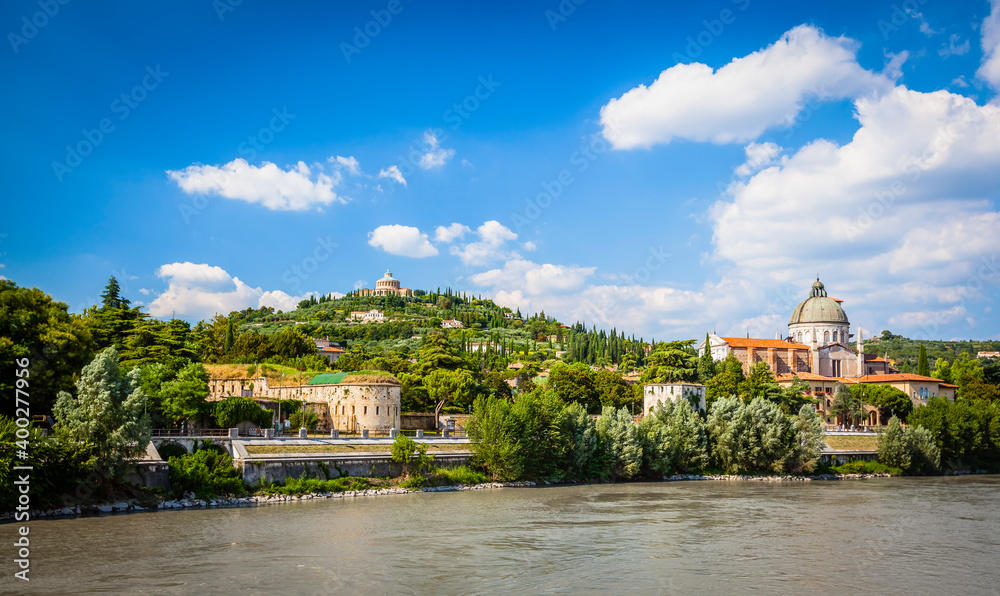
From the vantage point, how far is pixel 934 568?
17469 mm

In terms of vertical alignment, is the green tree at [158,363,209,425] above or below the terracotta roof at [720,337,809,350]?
below

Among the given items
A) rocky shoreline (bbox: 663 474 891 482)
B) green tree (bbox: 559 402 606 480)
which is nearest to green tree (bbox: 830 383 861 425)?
rocky shoreline (bbox: 663 474 891 482)

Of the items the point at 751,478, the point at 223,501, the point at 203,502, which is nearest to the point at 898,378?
the point at 751,478

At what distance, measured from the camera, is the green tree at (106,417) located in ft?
72.5

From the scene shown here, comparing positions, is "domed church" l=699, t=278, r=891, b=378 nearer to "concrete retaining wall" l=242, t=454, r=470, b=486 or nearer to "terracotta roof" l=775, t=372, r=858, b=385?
"terracotta roof" l=775, t=372, r=858, b=385

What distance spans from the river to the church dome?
58.3 metres

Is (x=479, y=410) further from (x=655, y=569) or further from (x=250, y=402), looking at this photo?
(x=655, y=569)

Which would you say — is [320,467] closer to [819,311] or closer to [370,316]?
[819,311]

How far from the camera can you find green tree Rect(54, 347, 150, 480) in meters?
22.1

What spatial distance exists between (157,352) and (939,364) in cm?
7786

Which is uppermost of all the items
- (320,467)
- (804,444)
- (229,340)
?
(229,340)

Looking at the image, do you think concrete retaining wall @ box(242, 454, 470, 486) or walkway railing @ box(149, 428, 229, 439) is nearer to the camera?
concrete retaining wall @ box(242, 454, 470, 486)

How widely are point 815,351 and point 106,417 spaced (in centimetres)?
7380

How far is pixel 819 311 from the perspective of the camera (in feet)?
274
